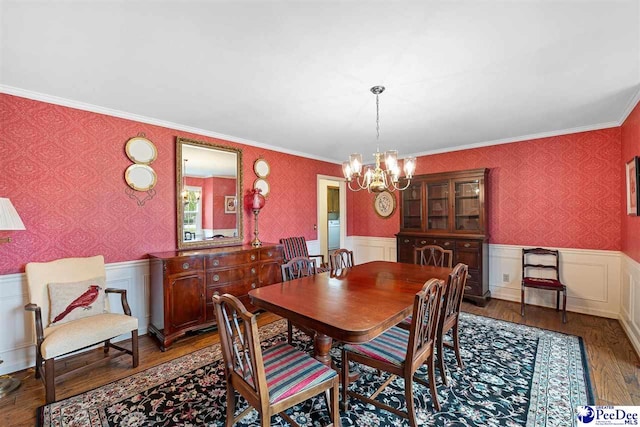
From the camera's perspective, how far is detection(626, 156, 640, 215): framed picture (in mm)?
2566

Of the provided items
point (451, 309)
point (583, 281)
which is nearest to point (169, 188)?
point (451, 309)

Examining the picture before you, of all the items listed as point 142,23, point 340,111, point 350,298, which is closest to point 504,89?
point 340,111

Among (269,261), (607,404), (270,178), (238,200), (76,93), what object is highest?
Answer: (76,93)

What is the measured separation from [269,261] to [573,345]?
3.36m

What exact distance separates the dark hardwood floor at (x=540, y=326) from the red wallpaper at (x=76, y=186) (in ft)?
3.28

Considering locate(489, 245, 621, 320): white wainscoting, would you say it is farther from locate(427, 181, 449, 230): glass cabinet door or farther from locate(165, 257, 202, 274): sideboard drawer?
locate(165, 257, 202, 274): sideboard drawer

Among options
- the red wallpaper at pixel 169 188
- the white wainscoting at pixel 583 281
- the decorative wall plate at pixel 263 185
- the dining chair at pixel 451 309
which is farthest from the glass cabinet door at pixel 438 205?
the decorative wall plate at pixel 263 185

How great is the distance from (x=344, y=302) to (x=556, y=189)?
374cm

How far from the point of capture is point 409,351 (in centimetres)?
163

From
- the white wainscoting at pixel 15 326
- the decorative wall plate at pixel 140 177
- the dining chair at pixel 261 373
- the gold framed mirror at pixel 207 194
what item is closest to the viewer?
the dining chair at pixel 261 373

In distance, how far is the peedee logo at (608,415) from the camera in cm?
170

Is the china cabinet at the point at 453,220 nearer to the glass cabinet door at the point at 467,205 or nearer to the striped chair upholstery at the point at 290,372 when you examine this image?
the glass cabinet door at the point at 467,205

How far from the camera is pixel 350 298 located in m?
1.96

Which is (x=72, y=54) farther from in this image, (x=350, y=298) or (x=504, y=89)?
(x=504, y=89)
